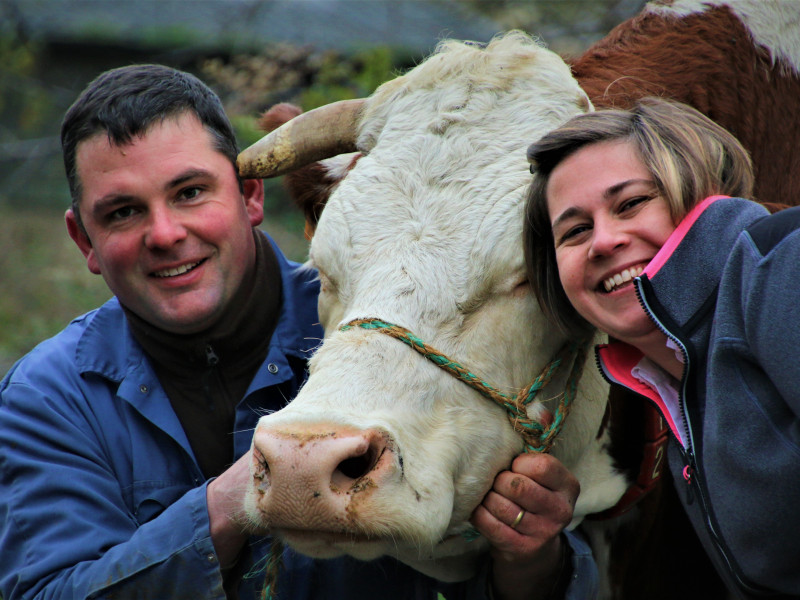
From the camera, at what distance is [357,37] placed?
10016 millimetres

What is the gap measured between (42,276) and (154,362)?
713 centimetres

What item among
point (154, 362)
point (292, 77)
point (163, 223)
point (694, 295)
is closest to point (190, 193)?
point (163, 223)

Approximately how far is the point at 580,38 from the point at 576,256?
5.23 m

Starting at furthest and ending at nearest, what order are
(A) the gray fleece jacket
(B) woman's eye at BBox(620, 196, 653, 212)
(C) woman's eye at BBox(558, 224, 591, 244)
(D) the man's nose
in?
(D) the man's nose, (C) woman's eye at BBox(558, 224, 591, 244), (B) woman's eye at BBox(620, 196, 653, 212), (A) the gray fleece jacket

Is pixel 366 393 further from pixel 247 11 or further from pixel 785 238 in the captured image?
pixel 247 11

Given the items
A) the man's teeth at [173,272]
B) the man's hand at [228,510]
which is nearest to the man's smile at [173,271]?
the man's teeth at [173,272]

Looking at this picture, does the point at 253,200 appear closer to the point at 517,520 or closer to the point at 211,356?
the point at 211,356

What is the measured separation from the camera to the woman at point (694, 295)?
166cm

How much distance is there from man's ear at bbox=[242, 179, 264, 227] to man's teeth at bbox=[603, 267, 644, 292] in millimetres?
1519

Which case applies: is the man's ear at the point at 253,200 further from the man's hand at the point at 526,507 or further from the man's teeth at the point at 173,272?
the man's hand at the point at 526,507

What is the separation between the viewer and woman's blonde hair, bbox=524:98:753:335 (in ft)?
6.38

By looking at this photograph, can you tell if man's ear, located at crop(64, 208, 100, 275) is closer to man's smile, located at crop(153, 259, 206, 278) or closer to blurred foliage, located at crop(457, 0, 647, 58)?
man's smile, located at crop(153, 259, 206, 278)

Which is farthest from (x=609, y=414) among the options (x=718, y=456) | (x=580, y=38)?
(x=580, y=38)

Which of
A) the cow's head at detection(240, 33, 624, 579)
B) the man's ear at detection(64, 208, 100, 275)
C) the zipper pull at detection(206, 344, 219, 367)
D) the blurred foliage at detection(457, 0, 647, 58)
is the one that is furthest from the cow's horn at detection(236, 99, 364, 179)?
the blurred foliage at detection(457, 0, 647, 58)
